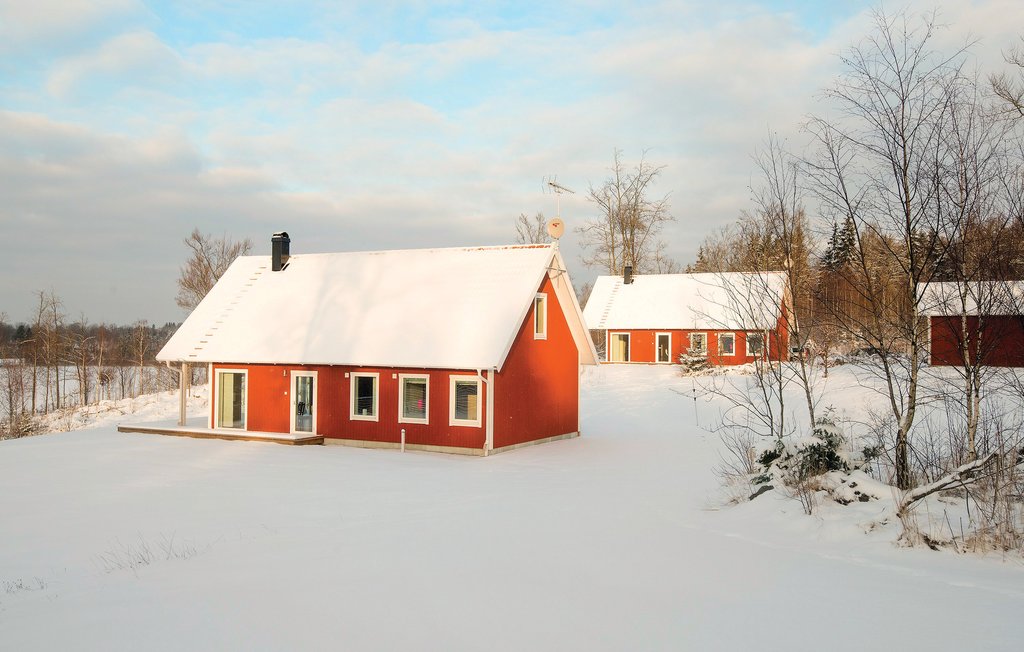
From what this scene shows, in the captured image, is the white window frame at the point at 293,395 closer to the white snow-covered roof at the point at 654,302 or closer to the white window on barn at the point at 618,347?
the white snow-covered roof at the point at 654,302

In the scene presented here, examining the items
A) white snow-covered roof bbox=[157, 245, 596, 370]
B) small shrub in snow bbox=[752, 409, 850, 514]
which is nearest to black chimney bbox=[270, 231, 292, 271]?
white snow-covered roof bbox=[157, 245, 596, 370]

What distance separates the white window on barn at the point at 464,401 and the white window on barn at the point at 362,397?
2340mm

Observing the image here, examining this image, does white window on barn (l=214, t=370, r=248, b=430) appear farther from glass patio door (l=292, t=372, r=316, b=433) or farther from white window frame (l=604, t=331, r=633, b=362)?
white window frame (l=604, t=331, r=633, b=362)

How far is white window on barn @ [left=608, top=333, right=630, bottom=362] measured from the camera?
139 feet

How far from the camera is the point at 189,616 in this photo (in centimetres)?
624

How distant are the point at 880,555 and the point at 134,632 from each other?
719cm

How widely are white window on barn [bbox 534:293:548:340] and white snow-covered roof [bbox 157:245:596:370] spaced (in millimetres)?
736

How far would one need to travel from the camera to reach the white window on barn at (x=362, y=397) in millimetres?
19234

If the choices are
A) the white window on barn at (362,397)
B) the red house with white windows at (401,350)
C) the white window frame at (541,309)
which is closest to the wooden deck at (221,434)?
the red house with white windows at (401,350)

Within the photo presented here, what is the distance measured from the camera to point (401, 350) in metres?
18.7

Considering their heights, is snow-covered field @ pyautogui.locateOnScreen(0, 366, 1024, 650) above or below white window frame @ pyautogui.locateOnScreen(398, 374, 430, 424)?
below

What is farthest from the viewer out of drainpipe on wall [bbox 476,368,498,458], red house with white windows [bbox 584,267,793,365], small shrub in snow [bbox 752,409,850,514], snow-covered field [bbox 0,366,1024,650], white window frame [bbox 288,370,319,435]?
red house with white windows [bbox 584,267,793,365]

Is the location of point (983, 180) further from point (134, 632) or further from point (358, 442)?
point (358, 442)

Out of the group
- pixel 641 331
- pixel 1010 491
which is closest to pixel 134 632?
pixel 1010 491
